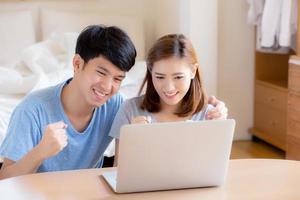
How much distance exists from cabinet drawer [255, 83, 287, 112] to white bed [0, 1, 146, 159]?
824mm

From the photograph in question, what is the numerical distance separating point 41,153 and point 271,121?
255 cm

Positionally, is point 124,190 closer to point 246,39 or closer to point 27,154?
point 27,154

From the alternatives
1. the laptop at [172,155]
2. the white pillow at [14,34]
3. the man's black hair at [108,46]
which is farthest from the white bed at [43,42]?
the laptop at [172,155]

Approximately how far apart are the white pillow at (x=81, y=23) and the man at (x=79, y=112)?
2284mm

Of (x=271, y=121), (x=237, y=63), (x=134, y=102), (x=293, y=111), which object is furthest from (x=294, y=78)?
(x=134, y=102)

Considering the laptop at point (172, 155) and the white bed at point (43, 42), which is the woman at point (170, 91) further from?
the white bed at point (43, 42)

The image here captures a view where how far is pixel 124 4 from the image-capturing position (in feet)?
14.0

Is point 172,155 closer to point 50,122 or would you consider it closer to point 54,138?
point 54,138

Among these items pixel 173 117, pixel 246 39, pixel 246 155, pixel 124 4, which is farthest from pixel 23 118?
pixel 124 4

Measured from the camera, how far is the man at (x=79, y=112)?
5.08 feet

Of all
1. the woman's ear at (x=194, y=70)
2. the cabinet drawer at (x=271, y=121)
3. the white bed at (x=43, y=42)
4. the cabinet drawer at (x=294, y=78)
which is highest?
the woman's ear at (x=194, y=70)

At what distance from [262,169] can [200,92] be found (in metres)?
0.38

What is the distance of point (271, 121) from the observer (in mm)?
3750

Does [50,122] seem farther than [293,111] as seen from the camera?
→ No
